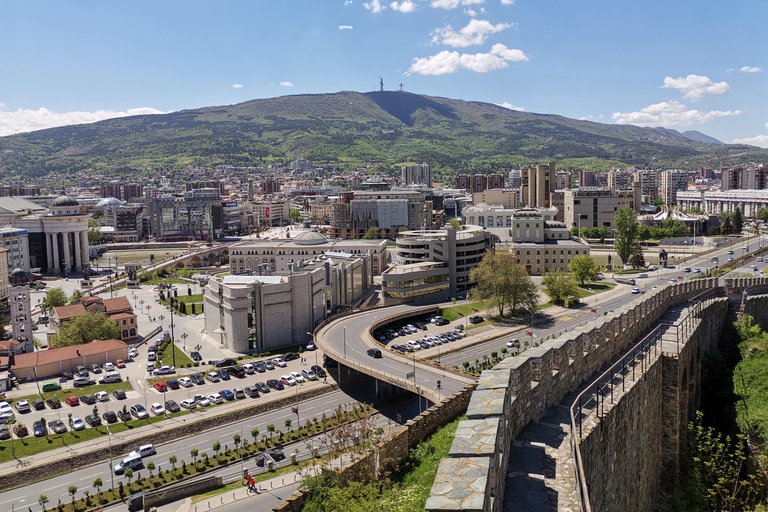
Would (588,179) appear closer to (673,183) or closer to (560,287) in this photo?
(673,183)

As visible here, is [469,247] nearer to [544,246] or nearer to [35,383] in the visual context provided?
[544,246]

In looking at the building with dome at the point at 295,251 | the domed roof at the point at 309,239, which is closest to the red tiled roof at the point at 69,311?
the building with dome at the point at 295,251

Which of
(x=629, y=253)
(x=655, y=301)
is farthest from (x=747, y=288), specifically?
(x=629, y=253)

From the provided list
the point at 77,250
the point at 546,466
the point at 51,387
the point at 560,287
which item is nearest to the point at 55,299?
the point at 51,387

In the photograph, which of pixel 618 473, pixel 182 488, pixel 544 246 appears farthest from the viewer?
pixel 544 246

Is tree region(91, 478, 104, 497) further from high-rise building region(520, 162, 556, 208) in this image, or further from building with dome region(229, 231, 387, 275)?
high-rise building region(520, 162, 556, 208)

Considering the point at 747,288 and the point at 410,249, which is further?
the point at 410,249
